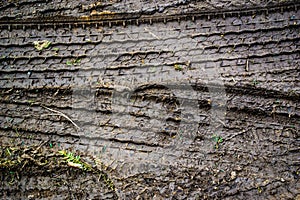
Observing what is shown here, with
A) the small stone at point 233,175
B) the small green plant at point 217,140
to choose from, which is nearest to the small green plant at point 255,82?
the small green plant at point 217,140

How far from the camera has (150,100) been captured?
164 centimetres

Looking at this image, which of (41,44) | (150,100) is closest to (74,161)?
(150,100)

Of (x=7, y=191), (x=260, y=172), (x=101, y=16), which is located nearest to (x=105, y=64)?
(x=101, y=16)

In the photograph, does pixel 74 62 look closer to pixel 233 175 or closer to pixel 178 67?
pixel 178 67

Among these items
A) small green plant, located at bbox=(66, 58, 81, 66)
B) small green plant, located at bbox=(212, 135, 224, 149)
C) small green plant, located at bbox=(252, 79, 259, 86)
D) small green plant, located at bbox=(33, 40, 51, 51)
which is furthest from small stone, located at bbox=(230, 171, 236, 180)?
small green plant, located at bbox=(33, 40, 51, 51)

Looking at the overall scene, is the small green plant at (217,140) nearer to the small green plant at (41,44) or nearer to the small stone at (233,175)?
the small stone at (233,175)

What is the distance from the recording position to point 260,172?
4.86 ft

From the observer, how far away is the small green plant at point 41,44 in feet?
5.85

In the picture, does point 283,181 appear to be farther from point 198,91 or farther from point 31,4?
point 31,4

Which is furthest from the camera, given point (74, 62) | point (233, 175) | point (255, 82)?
point (74, 62)

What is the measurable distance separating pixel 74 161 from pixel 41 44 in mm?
657

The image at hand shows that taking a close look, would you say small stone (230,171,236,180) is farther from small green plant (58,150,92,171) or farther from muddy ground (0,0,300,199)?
small green plant (58,150,92,171)

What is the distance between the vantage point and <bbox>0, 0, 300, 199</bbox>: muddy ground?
1.51m

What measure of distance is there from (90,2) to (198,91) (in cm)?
76
